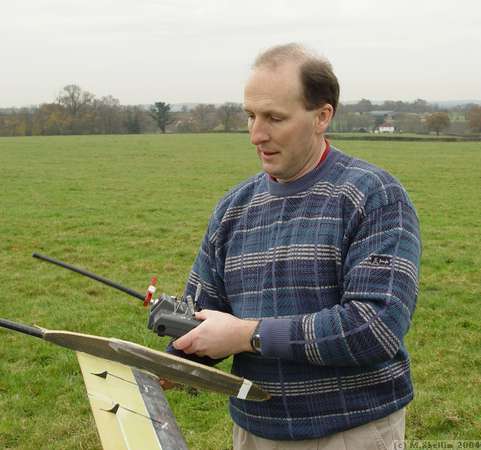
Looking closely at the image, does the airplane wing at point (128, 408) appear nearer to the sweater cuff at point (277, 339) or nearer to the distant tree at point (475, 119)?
the sweater cuff at point (277, 339)

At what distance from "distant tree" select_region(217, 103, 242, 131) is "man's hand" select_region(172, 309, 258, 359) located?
8317 cm

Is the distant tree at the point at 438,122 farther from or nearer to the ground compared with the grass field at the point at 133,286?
farther from the ground

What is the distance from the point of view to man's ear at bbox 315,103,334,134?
244 centimetres

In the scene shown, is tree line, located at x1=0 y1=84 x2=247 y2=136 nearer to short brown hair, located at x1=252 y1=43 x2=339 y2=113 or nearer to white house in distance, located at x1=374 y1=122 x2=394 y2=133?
white house in distance, located at x1=374 y1=122 x2=394 y2=133

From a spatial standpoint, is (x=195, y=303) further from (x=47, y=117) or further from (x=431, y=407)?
(x=47, y=117)

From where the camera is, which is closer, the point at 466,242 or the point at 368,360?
the point at 368,360

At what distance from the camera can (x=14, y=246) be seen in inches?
512

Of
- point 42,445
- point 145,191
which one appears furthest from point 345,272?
point 145,191

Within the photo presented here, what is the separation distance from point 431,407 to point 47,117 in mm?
84840

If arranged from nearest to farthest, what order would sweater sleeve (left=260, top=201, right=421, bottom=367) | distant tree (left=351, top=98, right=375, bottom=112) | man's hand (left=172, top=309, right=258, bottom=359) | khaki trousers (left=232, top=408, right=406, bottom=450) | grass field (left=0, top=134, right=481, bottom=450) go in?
1. sweater sleeve (left=260, top=201, right=421, bottom=367)
2. man's hand (left=172, top=309, right=258, bottom=359)
3. khaki trousers (left=232, top=408, right=406, bottom=450)
4. grass field (left=0, top=134, right=481, bottom=450)
5. distant tree (left=351, top=98, right=375, bottom=112)

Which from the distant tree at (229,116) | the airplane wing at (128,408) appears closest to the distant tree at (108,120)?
the distant tree at (229,116)

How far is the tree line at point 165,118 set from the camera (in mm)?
75000

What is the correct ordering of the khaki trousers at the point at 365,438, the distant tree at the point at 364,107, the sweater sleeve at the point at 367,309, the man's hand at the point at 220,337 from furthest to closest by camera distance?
the distant tree at the point at 364,107 → the khaki trousers at the point at 365,438 → the man's hand at the point at 220,337 → the sweater sleeve at the point at 367,309

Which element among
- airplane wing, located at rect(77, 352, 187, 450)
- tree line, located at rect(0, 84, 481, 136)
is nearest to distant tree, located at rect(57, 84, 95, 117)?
tree line, located at rect(0, 84, 481, 136)
